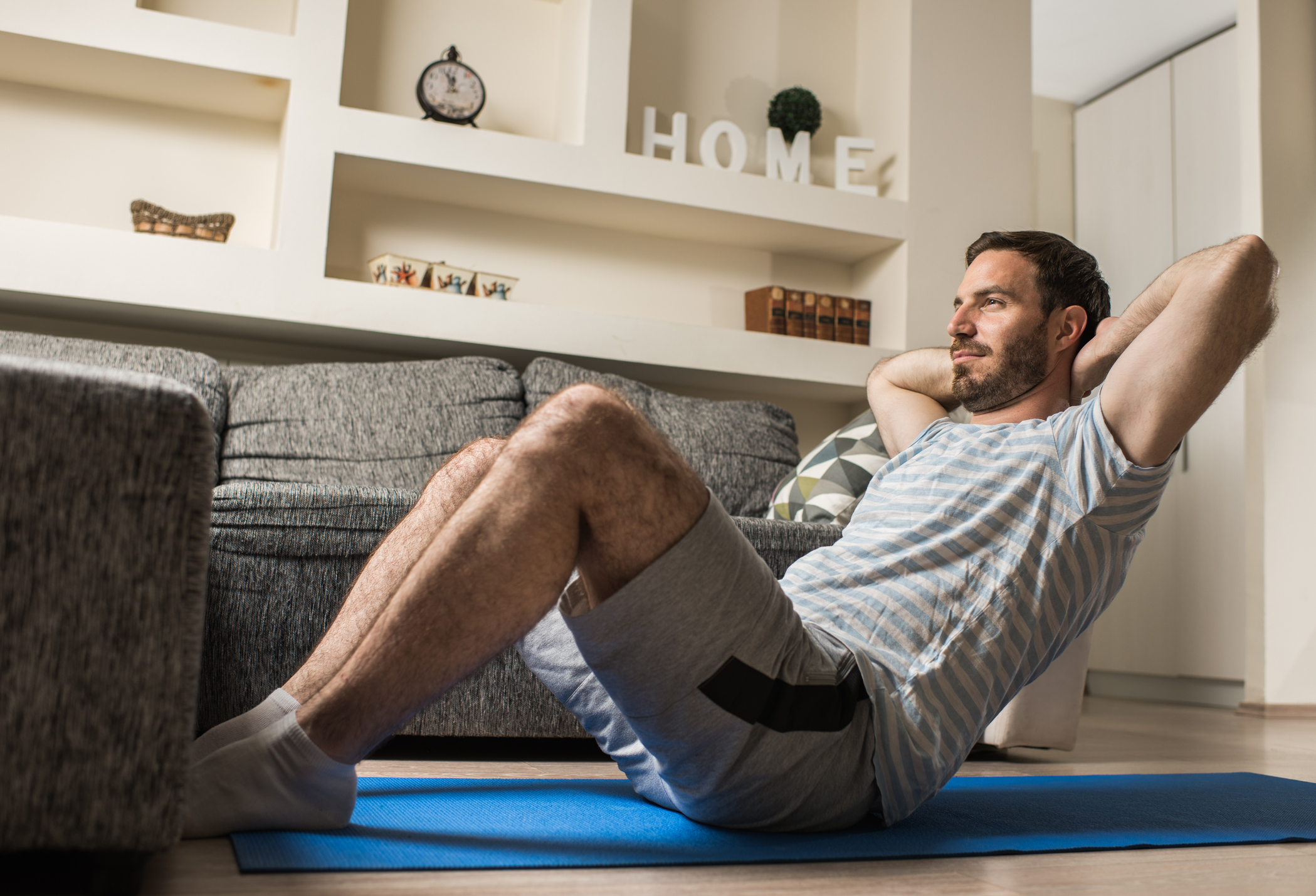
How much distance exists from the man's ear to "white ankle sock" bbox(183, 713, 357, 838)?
3.96 ft

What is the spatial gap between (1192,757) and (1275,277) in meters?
1.42

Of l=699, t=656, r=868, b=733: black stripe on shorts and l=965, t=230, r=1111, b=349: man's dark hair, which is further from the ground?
l=965, t=230, r=1111, b=349: man's dark hair

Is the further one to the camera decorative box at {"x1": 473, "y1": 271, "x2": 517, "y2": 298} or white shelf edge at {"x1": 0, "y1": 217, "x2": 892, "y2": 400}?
decorative box at {"x1": 473, "y1": 271, "x2": 517, "y2": 298}

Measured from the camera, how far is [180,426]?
81cm

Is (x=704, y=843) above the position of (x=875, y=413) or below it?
below

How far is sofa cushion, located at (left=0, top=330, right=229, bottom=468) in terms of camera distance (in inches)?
94.3

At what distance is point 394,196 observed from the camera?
3.21 meters

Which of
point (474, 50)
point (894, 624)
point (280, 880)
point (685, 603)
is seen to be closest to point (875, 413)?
point (894, 624)

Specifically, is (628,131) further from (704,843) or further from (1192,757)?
(704,843)

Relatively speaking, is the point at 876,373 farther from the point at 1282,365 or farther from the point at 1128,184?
the point at 1128,184

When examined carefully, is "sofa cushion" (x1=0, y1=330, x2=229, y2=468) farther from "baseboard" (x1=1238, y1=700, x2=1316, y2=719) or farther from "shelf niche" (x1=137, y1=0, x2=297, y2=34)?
"baseboard" (x1=1238, y1=700, x2=1316, y2=719)

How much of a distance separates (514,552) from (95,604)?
0.34m

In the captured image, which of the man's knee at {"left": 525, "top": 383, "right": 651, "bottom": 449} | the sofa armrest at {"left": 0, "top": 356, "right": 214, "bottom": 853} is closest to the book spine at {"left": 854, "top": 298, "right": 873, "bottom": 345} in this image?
the man's knee at {"left": 525, "top": 383, "right": 651, "bottom": 449}

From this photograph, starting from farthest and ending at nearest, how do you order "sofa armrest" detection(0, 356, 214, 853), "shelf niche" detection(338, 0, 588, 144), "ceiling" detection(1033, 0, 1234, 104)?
"ceiling" detection(1033, 0, 1234, 104) → "shelf niche" detection(338, 0, 588, 144) → "sofa armrest" detection(0, 356, 214, 853)
